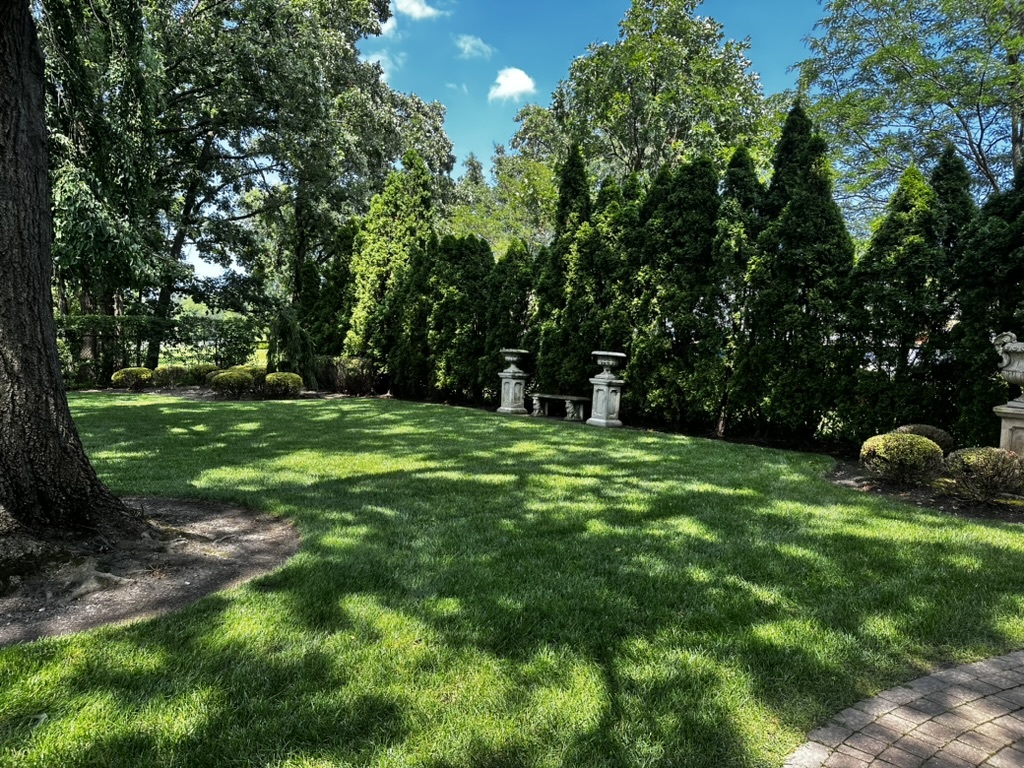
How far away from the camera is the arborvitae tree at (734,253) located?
27.4ft

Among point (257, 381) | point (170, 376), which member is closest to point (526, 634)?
point (257, 381)

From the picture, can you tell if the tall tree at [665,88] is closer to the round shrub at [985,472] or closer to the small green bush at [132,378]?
the round shrub at [985,472]

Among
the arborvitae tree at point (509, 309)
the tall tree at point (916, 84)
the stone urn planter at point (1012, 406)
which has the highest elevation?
the tall tree at point (916, 84)

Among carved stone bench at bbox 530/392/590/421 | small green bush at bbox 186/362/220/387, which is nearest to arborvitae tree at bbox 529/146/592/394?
carved stone bench at bbox 530/392/590/421

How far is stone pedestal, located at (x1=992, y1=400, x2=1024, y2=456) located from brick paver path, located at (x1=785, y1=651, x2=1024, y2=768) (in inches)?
158

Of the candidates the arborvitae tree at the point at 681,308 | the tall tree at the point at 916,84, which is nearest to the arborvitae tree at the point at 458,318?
the arborvitae tree at the point at 681,308

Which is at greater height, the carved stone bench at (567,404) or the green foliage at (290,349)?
the green foliage at (290,349)

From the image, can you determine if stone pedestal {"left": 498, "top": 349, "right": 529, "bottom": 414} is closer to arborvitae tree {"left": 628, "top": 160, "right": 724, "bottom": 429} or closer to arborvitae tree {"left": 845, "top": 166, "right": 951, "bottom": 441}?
arborvitae tree {"left": 628, "top": 160, "right": 724, "bottom": 429}

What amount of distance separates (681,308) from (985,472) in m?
4.94

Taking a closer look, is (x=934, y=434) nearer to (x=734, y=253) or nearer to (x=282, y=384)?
(x=734, y=253)

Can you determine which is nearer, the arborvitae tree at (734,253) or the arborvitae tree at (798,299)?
the arborvitae tree at (798,299)

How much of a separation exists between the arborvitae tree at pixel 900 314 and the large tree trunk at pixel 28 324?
7899 mm

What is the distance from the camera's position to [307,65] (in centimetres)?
1411

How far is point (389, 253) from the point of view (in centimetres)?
1445
